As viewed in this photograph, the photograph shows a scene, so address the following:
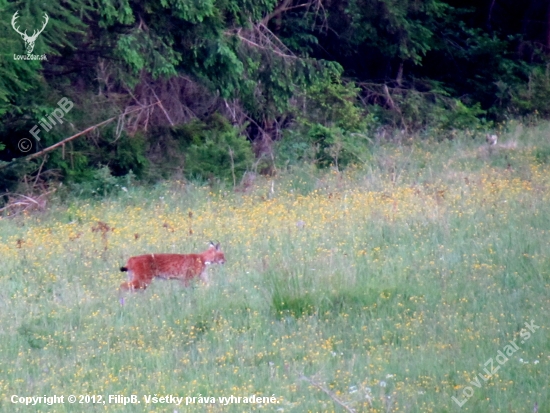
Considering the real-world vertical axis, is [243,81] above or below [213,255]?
above

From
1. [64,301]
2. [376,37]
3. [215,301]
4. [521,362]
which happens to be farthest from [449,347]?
[376,37]

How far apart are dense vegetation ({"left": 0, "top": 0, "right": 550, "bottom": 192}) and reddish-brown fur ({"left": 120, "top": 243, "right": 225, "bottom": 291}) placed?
568cm

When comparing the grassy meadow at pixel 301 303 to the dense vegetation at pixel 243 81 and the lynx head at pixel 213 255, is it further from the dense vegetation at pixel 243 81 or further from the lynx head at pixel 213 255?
the dense vegetation at pixel 243 81

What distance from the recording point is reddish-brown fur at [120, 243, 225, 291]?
9.02 metres

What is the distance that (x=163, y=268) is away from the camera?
29.9 ft

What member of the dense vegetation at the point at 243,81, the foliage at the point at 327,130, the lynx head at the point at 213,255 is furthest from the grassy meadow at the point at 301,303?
the dense vegetation at the point at 243,81

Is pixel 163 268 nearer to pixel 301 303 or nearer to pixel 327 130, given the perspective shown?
pixel 301 303

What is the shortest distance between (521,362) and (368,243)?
12.0 feet

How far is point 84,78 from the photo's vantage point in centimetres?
1720

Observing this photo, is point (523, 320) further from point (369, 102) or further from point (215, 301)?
point (369, 102)

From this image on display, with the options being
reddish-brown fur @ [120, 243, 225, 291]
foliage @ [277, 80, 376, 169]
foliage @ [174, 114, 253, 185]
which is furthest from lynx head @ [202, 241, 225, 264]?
foliage @ [277, 80, 376, 169]

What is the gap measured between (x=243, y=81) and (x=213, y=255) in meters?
8.21

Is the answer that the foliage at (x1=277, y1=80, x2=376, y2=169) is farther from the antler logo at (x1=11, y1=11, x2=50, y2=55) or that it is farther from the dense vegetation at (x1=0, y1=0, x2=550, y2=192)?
the antler logo at (x1=11, y1=11, x2=50, y2=55)

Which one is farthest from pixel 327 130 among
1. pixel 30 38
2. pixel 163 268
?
pixel 163 268
